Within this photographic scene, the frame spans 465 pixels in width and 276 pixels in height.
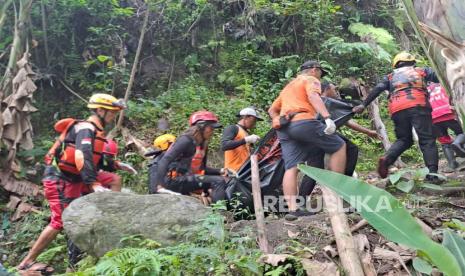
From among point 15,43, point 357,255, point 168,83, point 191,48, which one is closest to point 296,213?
point 357,255

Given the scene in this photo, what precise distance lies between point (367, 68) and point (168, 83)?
186 inches

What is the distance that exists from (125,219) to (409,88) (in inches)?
142

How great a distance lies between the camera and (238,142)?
6.00 m

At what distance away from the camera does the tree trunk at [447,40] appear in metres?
1.67

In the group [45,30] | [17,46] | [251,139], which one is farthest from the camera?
[45,30]

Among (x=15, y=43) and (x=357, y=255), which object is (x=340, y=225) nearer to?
(x=357, y=255)

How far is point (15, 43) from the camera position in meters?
8.47

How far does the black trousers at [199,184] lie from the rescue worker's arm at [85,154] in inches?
40.2

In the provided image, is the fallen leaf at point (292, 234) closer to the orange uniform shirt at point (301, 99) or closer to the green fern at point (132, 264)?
the green fern at point (132, 264)

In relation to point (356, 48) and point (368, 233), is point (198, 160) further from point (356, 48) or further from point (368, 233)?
point (356, 48)

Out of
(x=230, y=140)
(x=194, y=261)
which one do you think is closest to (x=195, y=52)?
(x=230, y=140)

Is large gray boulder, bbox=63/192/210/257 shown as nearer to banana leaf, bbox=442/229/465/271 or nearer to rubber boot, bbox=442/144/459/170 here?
banana leaf, bbox=442/229/465/271

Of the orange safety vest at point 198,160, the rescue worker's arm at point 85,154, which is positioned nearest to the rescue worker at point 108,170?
the rescue worker's arm at point 85,154

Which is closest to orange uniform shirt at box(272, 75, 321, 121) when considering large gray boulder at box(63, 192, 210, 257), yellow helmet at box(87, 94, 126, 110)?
large gray boulder at box(63, 192, 210, 257)
